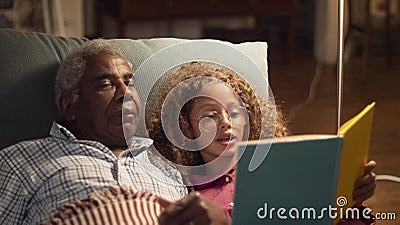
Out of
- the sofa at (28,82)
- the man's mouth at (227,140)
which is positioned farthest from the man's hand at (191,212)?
the sofa at (28,82)

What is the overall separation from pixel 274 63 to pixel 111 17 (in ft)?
3.41

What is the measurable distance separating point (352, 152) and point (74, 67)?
661 millimetres

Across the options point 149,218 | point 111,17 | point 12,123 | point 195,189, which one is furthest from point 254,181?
point 111,17

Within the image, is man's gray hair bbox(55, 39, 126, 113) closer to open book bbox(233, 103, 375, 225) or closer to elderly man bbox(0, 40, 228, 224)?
elderly man bbox(0, 40, 228, 224)

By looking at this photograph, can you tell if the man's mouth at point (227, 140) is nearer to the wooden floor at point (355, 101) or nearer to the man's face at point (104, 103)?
the man's face at point (104, 103)

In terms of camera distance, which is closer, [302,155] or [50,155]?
[302,155]

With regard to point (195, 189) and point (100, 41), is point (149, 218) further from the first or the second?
point (100, 41)

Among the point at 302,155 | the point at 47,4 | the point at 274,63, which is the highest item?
the point at 302,155

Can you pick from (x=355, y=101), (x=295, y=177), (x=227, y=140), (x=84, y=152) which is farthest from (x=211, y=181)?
(x=355, y=101)

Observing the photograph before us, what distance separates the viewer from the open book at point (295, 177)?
4.27 feet

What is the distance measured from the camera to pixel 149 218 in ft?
5.02

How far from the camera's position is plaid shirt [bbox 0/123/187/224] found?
5.21 ft

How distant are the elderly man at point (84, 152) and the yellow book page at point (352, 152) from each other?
32 cm

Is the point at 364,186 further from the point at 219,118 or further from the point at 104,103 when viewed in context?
the point at 104,103
